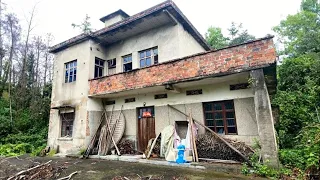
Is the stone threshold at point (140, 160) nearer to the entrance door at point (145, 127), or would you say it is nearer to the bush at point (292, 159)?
the entrance door at point (145, 127)

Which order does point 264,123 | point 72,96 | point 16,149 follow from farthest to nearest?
point 16,149
point 72,96
point 264,123

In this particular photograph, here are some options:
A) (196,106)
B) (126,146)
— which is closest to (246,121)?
(196,106)

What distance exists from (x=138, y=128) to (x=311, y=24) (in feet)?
71.4

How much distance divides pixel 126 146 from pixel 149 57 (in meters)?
4.85

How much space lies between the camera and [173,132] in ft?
24.9

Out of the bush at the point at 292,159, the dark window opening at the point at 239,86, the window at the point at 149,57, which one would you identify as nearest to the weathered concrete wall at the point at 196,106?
the dark window opening at the point at 239,86

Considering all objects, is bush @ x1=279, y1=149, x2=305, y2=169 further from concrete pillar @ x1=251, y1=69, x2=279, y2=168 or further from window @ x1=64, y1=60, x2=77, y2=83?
window @ x1=64, y1=60, x2=77, y2=83

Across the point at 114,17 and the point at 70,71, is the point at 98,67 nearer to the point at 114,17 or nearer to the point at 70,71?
the point at 70,71

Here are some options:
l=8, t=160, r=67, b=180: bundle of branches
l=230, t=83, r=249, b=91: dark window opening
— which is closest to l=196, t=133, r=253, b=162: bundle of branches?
l=230, t=83, r=249, b=91: dark window opening

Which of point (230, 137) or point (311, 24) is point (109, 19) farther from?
point (311, 24)

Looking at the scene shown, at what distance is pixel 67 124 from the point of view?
Answer: 10570 millimetres

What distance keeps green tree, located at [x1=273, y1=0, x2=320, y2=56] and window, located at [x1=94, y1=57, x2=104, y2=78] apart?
57.8 ft

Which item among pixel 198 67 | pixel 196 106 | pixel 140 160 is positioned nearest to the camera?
pixel 198 67

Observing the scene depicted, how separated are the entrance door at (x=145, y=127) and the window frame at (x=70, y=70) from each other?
16.3 feet
